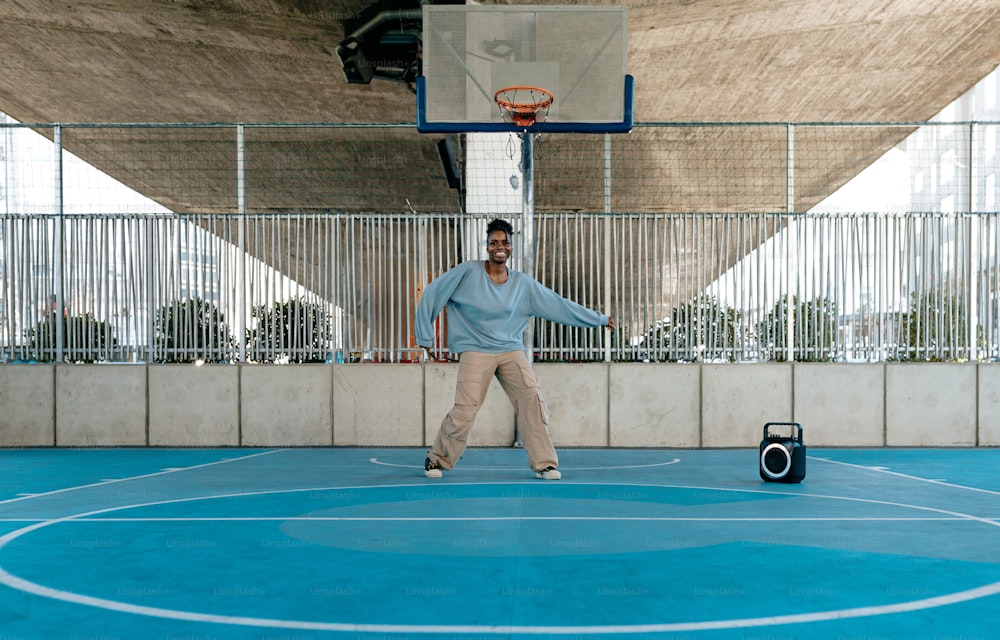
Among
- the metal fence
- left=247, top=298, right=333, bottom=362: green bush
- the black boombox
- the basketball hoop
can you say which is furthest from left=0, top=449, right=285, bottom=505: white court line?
the black boombox

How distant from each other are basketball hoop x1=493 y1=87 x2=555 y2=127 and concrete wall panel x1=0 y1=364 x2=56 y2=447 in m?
6.05

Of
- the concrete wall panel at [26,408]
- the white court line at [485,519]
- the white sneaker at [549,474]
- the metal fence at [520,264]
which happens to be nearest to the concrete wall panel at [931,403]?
the metal fence at [520,264]

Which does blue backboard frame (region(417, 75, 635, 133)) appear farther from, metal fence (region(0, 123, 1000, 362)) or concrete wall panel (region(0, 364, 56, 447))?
concrete wall panel (region(0, 364, 56, 447))

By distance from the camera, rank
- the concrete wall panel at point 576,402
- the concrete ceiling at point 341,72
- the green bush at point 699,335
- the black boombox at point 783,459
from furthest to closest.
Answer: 1. the concrete ceiling at point 341,72
2. the green bush at point 699,335
3. the concrete wall panel at point 576,402
4. the black boombox at point 783,459

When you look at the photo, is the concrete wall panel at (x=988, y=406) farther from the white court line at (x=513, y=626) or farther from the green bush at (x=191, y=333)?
the green bush at (x=191, y=333)

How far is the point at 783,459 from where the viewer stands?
7035 mm

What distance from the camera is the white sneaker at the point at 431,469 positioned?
7430mm

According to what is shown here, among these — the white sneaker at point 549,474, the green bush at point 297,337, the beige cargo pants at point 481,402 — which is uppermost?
the green bush at point 297,337

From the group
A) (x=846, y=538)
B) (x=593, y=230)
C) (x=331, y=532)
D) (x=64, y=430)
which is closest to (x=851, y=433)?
(x=593, y=230)

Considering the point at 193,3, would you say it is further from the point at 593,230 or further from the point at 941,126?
the point at 941,126

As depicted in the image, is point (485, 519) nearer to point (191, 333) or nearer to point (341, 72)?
point (191, 333)

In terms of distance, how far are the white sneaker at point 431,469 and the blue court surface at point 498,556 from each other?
154 mm

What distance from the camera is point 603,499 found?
242 inches

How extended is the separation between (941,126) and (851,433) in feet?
12.8
